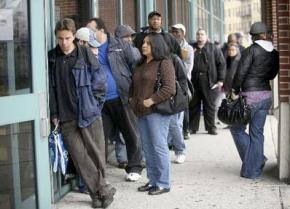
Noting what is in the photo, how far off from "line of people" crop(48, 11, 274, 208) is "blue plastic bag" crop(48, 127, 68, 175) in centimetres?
7

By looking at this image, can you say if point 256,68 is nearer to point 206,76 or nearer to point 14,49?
point 14,49

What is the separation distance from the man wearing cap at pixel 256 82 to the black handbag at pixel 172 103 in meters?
0.92

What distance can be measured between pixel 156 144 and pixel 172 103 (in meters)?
0.45

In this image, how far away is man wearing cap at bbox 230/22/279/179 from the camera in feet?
21.9

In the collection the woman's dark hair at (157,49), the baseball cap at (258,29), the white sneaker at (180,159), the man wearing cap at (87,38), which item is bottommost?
the white sneaker at (180,159)

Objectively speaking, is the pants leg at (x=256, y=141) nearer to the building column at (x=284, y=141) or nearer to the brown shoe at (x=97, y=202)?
the building column at (x=284, y=141)

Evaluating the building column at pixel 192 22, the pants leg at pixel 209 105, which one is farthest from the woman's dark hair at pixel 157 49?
the building column at pixel 192 22

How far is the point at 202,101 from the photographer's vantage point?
10.6 metres

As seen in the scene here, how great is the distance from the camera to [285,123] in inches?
260

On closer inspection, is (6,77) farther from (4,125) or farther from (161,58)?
(161,58)

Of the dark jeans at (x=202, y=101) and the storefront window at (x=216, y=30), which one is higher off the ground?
the storefront window at (x=216, y=30)

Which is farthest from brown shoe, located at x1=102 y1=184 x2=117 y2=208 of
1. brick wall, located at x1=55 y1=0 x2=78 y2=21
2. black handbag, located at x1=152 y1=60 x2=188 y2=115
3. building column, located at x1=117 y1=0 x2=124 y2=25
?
building column, located at x1=117 y1=0 x2=124 y2=25

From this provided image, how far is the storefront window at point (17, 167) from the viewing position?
480 cm

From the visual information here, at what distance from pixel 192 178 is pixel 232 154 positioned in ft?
5.33
